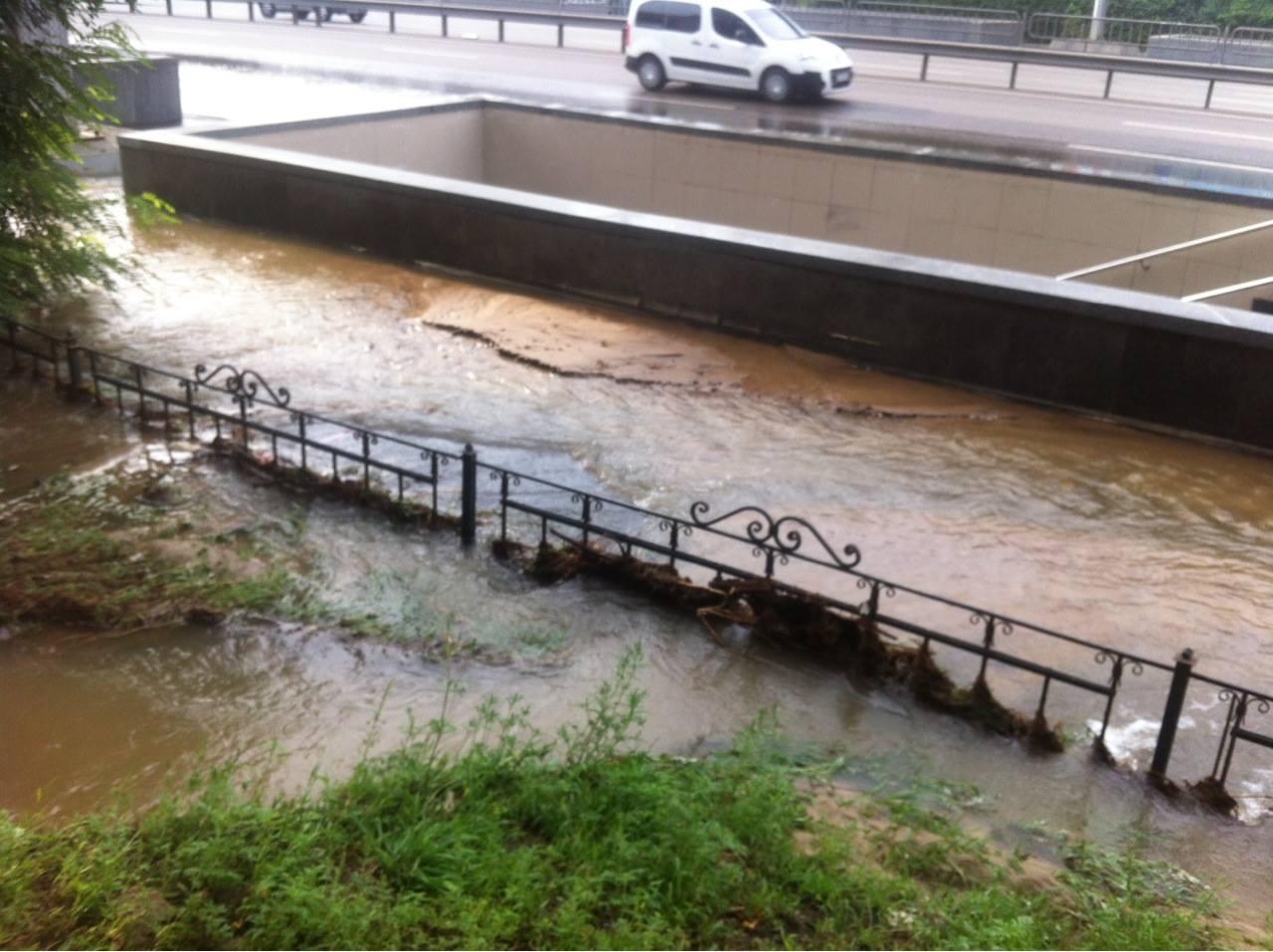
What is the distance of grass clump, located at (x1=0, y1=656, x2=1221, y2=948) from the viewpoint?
3.66m

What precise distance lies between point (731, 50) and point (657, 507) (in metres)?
18.2

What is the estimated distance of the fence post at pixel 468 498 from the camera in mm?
6512

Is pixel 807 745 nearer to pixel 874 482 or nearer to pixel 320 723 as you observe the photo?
pixel 320 723

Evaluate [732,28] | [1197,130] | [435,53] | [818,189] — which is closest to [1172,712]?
[818,189]

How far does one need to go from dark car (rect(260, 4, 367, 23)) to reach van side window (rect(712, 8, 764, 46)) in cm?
1594

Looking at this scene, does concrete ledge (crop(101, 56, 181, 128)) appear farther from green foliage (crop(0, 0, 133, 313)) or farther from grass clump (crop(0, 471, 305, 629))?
grass clump (crop(0, 471, 305, 629))

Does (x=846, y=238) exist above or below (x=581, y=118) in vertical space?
below

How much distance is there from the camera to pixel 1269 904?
4391mm

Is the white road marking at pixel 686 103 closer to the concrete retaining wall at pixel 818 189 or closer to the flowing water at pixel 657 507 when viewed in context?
the concrete retaining wall at pixel 818 189

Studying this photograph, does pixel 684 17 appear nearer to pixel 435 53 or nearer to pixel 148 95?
pixel 435 53

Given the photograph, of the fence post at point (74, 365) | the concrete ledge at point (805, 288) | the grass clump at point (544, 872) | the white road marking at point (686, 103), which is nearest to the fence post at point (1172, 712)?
the grass clump at point (544, 872)

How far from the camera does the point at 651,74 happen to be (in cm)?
2431

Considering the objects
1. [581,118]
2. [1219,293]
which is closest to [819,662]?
[1219,293]

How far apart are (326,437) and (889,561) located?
384 centimetres
